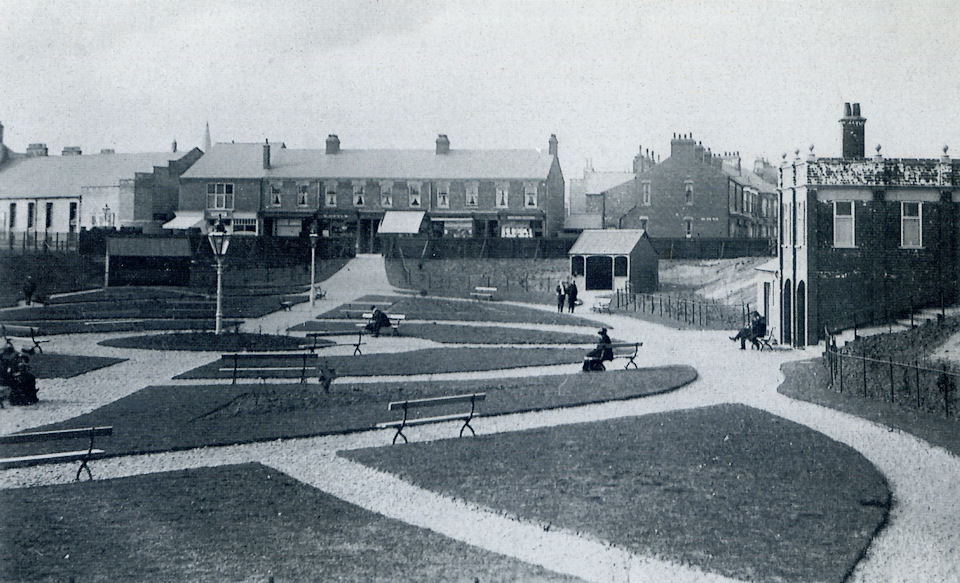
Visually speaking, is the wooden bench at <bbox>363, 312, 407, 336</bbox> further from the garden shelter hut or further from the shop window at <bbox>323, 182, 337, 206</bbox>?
the shop window at <bbox>323, 182, 337, 206</bbox>

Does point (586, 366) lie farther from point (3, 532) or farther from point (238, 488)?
point (3, 532)

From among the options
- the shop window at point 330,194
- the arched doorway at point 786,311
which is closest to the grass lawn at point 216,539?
the arched doorway at point 786,311

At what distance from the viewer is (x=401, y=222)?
52.3 meters

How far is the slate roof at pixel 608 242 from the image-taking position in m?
40.2

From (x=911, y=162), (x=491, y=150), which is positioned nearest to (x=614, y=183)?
(x=491, y=150)

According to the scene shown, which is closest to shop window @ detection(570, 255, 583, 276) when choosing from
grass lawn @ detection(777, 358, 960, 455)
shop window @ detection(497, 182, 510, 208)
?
shop window @ detection(497, 182, 510, 208)

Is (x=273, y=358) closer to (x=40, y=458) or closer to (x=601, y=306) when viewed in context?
(x=40, y=458)

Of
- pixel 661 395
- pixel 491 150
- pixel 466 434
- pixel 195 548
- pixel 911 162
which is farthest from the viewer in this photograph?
pixel 491 150

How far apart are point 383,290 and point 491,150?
20647 millimetres

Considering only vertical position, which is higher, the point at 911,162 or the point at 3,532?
the point at 911,162

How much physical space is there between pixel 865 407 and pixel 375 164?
45.6m

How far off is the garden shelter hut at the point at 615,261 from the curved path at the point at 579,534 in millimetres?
22800

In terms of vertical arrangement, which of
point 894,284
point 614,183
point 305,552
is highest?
point 614,183

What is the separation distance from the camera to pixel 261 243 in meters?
41.7
